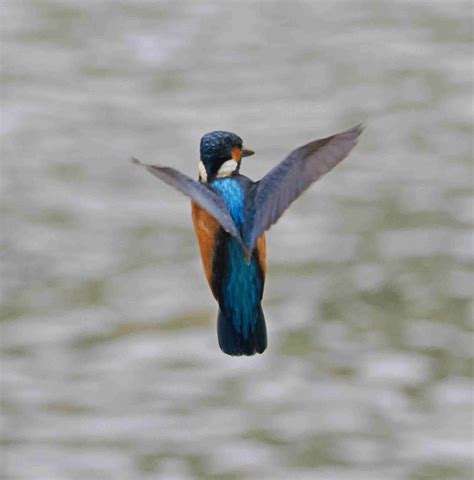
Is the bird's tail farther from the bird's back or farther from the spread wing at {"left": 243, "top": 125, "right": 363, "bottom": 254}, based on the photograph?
the spread wing at {"left": 243, "top": 125, "right": 363, "bottom": 254}

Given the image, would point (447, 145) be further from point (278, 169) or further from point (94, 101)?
point (278, 169)

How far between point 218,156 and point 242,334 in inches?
7.6

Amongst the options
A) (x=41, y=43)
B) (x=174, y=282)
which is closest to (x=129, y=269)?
(x=174, y=282)

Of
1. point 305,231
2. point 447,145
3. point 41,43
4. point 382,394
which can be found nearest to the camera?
point 382,394

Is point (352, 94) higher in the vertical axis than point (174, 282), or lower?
higher

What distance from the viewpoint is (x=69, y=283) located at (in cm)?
1180

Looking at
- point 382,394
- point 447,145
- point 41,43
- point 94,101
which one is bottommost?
point 382,394

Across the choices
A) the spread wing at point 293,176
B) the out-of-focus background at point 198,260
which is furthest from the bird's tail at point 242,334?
the out-of-focus background at point 198,260

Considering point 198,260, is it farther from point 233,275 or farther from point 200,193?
point 200,193

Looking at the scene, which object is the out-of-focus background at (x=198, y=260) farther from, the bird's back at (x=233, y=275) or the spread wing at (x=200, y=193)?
the spread wing at (x=200, y=193)

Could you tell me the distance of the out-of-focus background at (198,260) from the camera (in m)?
10.2

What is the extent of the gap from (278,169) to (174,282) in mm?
10111

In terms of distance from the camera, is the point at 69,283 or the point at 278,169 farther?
the point at 69,283

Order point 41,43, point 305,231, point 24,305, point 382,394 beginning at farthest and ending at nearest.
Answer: point 41,43, point 305,231, point 24,305, point 382,394
